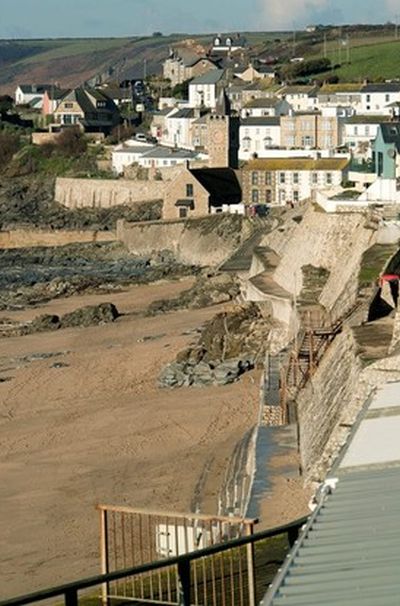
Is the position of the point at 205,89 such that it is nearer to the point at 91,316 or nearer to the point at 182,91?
the point at 182,91

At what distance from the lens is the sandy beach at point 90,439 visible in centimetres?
1595

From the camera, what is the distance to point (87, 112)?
242 ft

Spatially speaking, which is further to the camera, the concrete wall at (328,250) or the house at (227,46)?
the house at (227,46)

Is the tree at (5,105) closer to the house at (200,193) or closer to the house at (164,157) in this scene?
the house at (164,157)

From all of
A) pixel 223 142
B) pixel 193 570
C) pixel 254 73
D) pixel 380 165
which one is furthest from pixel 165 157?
pixel 193 570

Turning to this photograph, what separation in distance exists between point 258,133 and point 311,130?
2.44 meters

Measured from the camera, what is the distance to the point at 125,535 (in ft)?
47.3

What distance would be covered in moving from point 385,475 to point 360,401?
18.7 ft

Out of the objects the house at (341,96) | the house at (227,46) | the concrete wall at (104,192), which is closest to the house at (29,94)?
the house at (227,46)

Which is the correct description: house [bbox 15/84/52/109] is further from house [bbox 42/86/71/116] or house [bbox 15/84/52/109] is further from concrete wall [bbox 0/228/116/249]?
concrete wall [bbox 0/228/116/249]

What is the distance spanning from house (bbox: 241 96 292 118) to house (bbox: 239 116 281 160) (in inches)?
117

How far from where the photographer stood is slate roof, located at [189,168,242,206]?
50.0 metres

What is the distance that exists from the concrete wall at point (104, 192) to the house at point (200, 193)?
418cm

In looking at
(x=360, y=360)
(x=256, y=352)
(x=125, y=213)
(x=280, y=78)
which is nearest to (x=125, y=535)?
(x=360, y=360)
